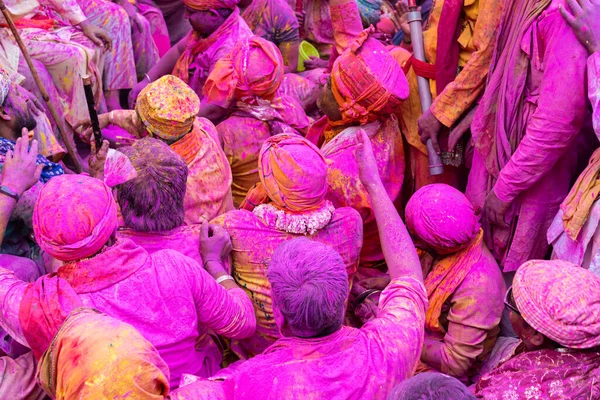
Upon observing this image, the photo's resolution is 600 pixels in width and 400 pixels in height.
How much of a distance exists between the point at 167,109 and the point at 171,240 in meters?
1.00

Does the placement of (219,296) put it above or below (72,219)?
below

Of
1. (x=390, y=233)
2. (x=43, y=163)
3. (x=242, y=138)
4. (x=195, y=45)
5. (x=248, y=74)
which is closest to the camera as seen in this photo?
(x=390, y=233)

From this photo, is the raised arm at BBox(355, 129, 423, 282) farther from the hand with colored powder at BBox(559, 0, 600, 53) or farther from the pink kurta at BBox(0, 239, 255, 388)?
the hand with colored powder at BBox(559, 0, 600, 53)

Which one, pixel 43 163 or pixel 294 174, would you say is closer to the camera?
pixel 294 174

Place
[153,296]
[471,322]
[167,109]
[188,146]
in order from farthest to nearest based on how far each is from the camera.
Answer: [188,146]
[167,109]
[471,322]
[153,296]

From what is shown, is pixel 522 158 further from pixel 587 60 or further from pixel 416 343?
pixel 416 343

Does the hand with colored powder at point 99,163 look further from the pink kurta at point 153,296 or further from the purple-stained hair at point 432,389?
the purple-stained hair at point 432,389

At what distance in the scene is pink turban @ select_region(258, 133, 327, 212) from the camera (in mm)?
3057

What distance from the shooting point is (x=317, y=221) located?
3.10m

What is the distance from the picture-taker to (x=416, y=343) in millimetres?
2271

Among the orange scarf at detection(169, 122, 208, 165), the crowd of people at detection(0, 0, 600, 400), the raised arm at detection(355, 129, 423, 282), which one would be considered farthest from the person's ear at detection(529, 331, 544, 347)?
the orange scarf at detection(169, 122, 208, 165)

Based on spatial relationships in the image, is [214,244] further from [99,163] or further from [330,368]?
[330,368]

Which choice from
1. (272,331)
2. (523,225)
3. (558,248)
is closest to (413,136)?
(523,225)

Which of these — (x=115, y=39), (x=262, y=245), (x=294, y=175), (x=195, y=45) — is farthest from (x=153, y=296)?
(x=115, y=39)
